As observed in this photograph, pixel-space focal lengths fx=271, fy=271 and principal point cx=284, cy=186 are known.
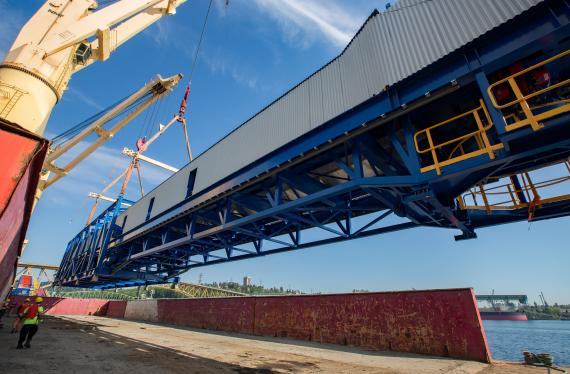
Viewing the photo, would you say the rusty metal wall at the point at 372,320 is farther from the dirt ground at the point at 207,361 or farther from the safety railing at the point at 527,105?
the safety railing at the point at 527,105

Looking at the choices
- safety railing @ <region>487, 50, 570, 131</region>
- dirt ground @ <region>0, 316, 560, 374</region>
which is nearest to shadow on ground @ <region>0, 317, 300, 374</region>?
dirt ground @ <region>0, 316, 560, 374</region>

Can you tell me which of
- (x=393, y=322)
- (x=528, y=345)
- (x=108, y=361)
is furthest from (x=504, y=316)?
(x=108, y=361)

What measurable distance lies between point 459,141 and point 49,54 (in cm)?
1116

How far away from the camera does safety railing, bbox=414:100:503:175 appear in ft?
16.1

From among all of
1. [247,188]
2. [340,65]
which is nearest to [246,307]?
[247,188]

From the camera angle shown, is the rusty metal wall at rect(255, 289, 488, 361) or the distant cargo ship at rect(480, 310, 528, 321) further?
the distant cargo ship at rect(480, 310, 528, 321)

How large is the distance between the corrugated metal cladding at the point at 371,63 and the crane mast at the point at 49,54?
18.1ft

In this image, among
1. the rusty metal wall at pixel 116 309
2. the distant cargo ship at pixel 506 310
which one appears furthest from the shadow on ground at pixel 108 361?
the distant cargo ship at pixel 506 310

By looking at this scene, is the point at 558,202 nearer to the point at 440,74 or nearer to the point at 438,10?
the point at 440,74

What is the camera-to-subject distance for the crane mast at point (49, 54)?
6.60m

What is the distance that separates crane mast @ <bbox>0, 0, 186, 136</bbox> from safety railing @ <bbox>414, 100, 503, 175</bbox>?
A: 8.23 metres

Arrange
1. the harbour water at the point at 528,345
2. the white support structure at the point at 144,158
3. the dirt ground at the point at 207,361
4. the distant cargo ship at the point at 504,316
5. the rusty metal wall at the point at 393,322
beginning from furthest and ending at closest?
the distant cargo ship at the point at 504,316, the white support structure at the point at 144,158, the harbour water at the point at 528,345, the rusty metal wall at the point at 393,322, the dirt ground at the point at 207,361

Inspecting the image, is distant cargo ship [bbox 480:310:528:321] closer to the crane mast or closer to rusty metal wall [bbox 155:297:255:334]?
rusty metal wall [bbox 155:297:255:334]

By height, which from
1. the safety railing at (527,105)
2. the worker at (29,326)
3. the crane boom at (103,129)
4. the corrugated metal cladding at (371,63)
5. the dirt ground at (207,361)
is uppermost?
the crane boom at (103,129)
